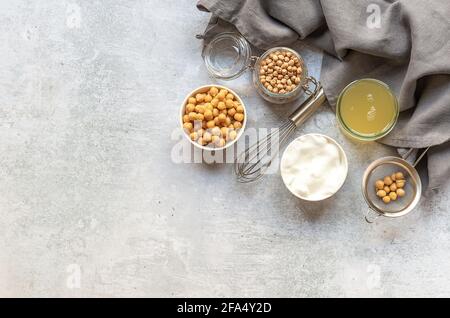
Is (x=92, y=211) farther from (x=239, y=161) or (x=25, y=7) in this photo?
(x=25, y=7)

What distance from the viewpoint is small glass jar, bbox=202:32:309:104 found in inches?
40.6

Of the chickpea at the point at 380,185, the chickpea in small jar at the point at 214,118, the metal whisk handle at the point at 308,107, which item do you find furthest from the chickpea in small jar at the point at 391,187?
the chickpea in small jar at the point at 214,118

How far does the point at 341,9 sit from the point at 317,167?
290 millimetres

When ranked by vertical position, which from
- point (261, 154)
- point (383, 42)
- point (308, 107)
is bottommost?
point (261, 154)

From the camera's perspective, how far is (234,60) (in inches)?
42.0

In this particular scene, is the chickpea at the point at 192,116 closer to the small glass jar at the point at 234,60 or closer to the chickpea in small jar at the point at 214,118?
the chickpea in small jar at the point at 214,118

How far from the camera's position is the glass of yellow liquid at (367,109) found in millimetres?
998

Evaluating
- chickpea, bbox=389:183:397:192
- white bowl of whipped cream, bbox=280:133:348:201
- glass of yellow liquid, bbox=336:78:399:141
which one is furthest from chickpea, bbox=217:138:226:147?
chickpea, bbox=389:183:397:192

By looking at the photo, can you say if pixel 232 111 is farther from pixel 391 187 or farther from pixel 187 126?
pixel 391 187

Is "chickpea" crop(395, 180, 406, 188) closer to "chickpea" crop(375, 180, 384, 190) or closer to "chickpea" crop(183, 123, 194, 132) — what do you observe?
"chickpea" crop(375, 180, 384, 190)

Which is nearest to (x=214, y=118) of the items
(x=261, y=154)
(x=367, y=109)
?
(x=261, y=154)

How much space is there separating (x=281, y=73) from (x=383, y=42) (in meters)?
0.19

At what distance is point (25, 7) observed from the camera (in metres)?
1.08

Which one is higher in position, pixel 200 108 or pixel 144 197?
pixel 200 108
